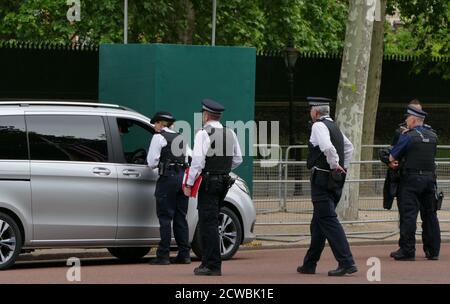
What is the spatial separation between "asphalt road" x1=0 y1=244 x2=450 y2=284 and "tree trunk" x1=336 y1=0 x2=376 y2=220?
3031 millimetres

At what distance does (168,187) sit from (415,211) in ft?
10.8

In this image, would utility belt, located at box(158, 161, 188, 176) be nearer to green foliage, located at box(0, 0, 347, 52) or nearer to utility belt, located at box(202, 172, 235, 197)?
utility belt, located at box(202, 172, 235, 197)

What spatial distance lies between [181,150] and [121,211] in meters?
1.02

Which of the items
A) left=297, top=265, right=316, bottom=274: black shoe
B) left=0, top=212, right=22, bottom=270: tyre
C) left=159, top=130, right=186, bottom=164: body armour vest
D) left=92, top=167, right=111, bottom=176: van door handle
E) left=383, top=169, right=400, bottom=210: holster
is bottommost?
left=297, top=265, right=316, bottom=274: black shoe

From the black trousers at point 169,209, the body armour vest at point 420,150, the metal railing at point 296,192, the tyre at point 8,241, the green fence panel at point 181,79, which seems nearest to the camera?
the tyre at point 8,241

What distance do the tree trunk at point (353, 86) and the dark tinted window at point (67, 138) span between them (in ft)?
20.9

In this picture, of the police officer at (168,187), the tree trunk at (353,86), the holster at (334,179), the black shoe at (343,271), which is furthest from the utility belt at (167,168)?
the tree trunk at (353,86)

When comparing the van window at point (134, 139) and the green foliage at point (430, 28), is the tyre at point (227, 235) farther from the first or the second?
the green foliage at point (430, 28)

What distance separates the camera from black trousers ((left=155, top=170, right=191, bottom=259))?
574 inches

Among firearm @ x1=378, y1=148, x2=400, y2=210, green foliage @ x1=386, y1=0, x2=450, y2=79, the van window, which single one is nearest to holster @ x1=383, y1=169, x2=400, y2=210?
firearm @ x1=378, y1=148, x2=400, y2=210

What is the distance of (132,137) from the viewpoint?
→ 16.1m

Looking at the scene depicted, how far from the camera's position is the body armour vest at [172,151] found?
1467 centimetres

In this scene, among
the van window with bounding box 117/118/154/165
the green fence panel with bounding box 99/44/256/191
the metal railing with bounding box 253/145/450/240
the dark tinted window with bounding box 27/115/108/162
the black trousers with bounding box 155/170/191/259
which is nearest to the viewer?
the dark tinted window with bounding box 27/115/108/162

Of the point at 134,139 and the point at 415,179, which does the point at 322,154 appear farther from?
the point at 134,139
